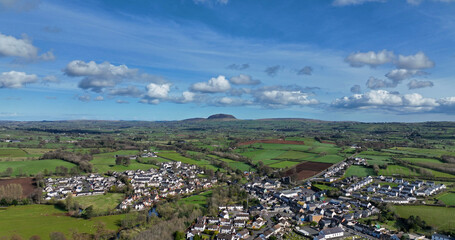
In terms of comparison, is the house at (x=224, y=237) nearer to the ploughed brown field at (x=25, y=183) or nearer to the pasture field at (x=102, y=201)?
the pasture field at (x=102, y=201)

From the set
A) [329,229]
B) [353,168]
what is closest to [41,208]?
[329,229]

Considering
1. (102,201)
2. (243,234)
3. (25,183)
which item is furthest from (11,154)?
(243,234)

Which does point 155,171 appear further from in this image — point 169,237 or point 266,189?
point 169,237

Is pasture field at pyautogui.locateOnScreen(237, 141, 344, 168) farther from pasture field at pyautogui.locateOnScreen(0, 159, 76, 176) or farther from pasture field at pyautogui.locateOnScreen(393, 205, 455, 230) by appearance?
pasture field at pyautogui.locateOnScreen(0, 159, 76, 176)

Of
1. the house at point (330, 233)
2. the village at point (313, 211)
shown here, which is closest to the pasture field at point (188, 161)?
the village at point (313, 211)

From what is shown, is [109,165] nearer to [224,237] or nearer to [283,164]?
[283,164]
